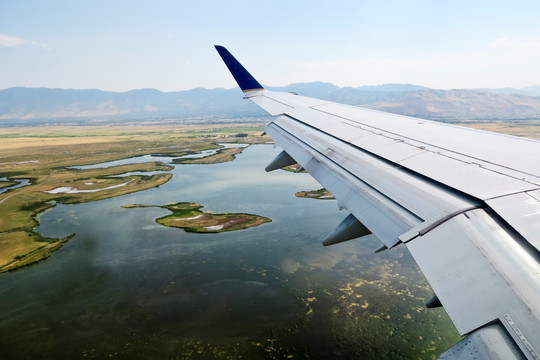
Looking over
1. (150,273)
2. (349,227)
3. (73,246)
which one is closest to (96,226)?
(73,246)

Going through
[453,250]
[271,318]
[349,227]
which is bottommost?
[271,318]

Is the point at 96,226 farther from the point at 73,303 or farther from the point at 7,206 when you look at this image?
the point at 7,206

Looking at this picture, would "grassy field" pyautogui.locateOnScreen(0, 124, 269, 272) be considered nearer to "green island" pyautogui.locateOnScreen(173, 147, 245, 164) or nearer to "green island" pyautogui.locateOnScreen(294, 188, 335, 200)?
"green island" pyautogui.locateOnScreen(173, 147, 245, 164)

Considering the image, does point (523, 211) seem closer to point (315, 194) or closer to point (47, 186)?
point (315, 194)

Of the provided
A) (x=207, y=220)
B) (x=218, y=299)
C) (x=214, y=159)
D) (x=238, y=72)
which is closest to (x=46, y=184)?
(x=214, y=159)

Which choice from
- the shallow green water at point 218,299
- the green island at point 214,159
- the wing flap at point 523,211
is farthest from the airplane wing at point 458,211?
the green island at point 214,159
